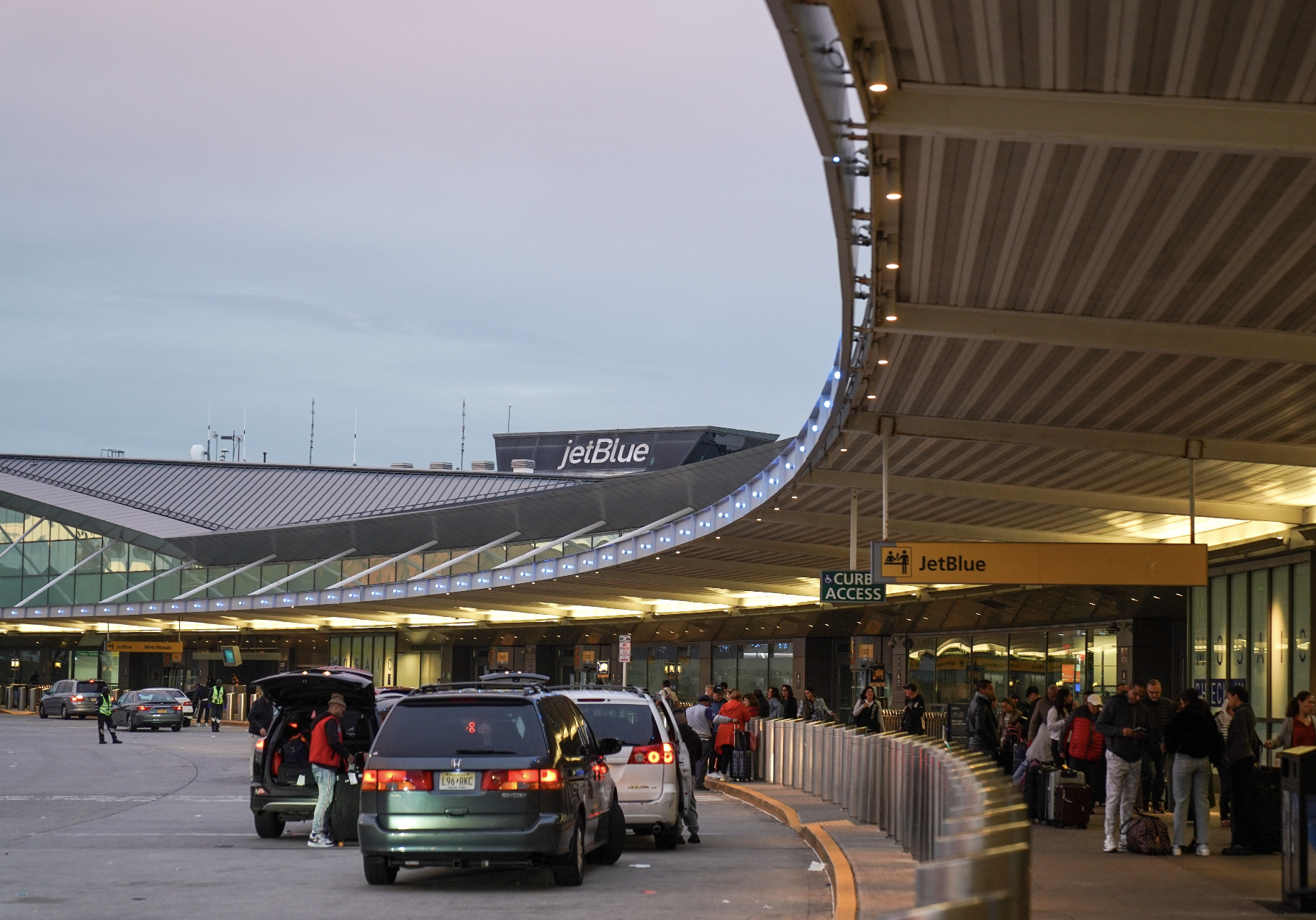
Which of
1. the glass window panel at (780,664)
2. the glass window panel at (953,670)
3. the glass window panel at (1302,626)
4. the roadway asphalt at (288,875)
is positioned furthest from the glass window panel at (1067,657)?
the roadway asphalt at (288,875)

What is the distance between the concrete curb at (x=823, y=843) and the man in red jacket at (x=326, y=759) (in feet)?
16.3

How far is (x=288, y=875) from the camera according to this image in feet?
46.9

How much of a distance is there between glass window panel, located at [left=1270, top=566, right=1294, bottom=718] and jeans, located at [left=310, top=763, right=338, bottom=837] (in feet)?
46.7

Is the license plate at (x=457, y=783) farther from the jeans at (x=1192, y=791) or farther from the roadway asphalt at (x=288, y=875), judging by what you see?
the jeans at (x=1192, y=791)

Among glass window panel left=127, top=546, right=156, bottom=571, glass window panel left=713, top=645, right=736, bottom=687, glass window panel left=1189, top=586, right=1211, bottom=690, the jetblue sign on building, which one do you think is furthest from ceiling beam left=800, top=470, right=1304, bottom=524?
the jetblue sign on building

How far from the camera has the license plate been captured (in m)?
13.2

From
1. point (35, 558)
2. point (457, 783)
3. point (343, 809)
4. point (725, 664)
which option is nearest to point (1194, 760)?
point (457, 783)

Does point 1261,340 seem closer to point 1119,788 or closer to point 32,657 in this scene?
point 1119,788

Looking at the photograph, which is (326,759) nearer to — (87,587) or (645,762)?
(645,762)

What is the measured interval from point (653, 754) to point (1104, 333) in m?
6.20

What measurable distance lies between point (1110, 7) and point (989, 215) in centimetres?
363

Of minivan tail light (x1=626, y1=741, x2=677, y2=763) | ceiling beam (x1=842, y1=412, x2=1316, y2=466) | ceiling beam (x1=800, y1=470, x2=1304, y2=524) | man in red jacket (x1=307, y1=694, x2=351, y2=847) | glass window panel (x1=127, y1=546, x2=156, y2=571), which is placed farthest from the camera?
glass window panel (x1=127, y1=546, x2=156, y2=571)

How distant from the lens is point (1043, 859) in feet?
49.8

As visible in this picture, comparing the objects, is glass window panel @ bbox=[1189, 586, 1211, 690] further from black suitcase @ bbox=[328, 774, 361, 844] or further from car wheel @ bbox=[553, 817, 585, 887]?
car wheel @ bbox=[553, 817, 585, 887]
